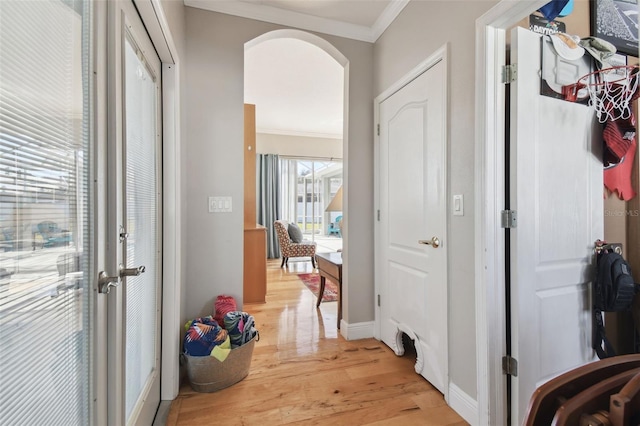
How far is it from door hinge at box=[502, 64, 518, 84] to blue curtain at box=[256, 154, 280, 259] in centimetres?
516

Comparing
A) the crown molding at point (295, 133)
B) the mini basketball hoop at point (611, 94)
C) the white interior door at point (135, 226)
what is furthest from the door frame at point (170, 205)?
the crown molding at point (295, 133)

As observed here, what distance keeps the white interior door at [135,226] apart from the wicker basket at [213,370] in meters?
0.20

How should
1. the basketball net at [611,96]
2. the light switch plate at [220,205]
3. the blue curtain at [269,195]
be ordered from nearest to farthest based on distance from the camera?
the basketball net at [611,96]
the light switch plate at [220,205]
the blue curtain at [269,195]

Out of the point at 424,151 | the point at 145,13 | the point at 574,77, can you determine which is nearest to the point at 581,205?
the point at 574,77

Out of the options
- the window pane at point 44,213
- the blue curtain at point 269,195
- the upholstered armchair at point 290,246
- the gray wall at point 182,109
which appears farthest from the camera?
the blue curtain at point 269,195

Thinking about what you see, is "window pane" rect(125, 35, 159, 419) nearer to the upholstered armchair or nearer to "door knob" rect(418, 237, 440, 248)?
"door knob" rect(418, 237, 440, 248)

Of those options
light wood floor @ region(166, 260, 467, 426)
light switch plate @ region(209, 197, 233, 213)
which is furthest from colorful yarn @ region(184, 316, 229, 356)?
light switch plate @ region(209, 197, 233, 213)

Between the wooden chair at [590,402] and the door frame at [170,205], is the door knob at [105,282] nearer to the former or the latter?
the door frame at [170,205]

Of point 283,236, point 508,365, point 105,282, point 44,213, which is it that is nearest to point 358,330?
point 508,365

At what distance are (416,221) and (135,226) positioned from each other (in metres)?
1.63

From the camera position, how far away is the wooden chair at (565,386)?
0.47 m

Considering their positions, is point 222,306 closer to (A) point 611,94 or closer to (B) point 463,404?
(B) point 463,404

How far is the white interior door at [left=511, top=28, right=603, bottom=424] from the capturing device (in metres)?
1.41

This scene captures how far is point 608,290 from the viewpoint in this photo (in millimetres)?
1551
